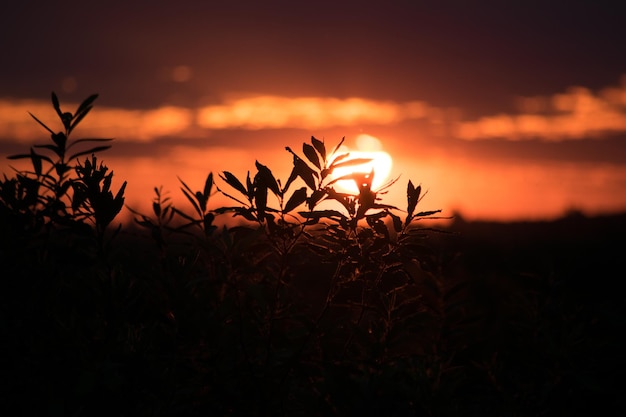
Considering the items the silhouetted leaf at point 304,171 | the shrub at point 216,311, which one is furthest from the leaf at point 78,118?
the silhouetted leaf at point 304,171

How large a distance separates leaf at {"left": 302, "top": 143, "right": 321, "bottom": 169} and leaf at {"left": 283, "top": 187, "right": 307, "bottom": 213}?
0.20m

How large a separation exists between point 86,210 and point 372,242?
200 cm

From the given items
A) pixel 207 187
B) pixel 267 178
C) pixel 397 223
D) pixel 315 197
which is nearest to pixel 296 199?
pixel 315 197

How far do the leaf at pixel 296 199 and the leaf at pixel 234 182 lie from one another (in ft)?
0.96

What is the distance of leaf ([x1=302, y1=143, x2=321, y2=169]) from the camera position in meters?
4.73

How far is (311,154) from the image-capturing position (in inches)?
187

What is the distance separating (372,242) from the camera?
16.5ft

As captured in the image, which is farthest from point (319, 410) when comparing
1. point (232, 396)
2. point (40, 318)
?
point (40, 318)

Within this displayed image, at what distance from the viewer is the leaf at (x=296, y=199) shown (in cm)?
471

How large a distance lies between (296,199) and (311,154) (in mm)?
327

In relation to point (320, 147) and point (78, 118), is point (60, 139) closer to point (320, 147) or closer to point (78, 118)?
point (78, 118)

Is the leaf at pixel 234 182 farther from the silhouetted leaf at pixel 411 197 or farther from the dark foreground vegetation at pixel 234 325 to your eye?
the silhouetted leaf at pixel 411 197

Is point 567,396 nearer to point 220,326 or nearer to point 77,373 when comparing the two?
point 220,326

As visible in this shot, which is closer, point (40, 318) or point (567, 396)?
point (40, 318)
